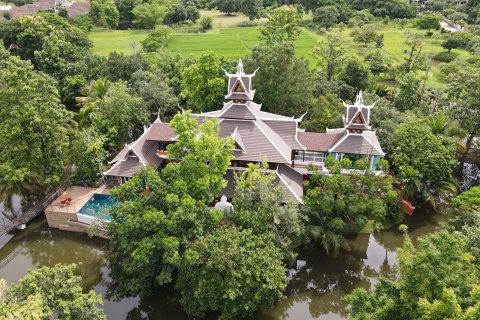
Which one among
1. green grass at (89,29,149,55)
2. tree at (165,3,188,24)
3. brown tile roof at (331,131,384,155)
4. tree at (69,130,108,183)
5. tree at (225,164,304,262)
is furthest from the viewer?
tree at (165,3,188,24)

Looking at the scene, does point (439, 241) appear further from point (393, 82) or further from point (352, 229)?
point (393, 82)

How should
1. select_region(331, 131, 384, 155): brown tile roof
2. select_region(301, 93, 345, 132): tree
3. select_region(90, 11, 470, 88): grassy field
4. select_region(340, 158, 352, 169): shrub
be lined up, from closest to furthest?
select_region(340, 158, 352, 169): shrub < select_region(331, 131, 384, 155): brown tile roof < select_region(301, 93, 345, 132): tree < select_region(90, 11, 470, 88): grassy field

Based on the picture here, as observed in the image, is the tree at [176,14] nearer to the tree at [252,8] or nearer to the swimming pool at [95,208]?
the tree at [252,8]

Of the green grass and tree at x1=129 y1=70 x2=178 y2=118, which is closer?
tree at x1=129 y1=70 x2=178 y2=118

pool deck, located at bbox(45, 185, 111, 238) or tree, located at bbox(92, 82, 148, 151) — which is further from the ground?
tree, located at bbox(92, 82, 148, 151)

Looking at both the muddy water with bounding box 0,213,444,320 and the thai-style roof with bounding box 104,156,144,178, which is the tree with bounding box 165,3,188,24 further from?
the muddy water with bounding box 0,213,444,320

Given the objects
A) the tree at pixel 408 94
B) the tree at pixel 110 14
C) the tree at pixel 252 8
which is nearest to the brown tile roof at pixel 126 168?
the tree at pixel 408 94

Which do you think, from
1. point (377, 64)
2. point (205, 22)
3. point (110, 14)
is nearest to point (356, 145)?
point (377, 64)

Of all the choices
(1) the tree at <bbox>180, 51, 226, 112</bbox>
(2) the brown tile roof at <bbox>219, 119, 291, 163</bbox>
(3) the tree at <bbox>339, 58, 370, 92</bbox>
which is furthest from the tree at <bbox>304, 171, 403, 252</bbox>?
(3) the tree at <bbox>339, 58, 370, 92</bbox>
